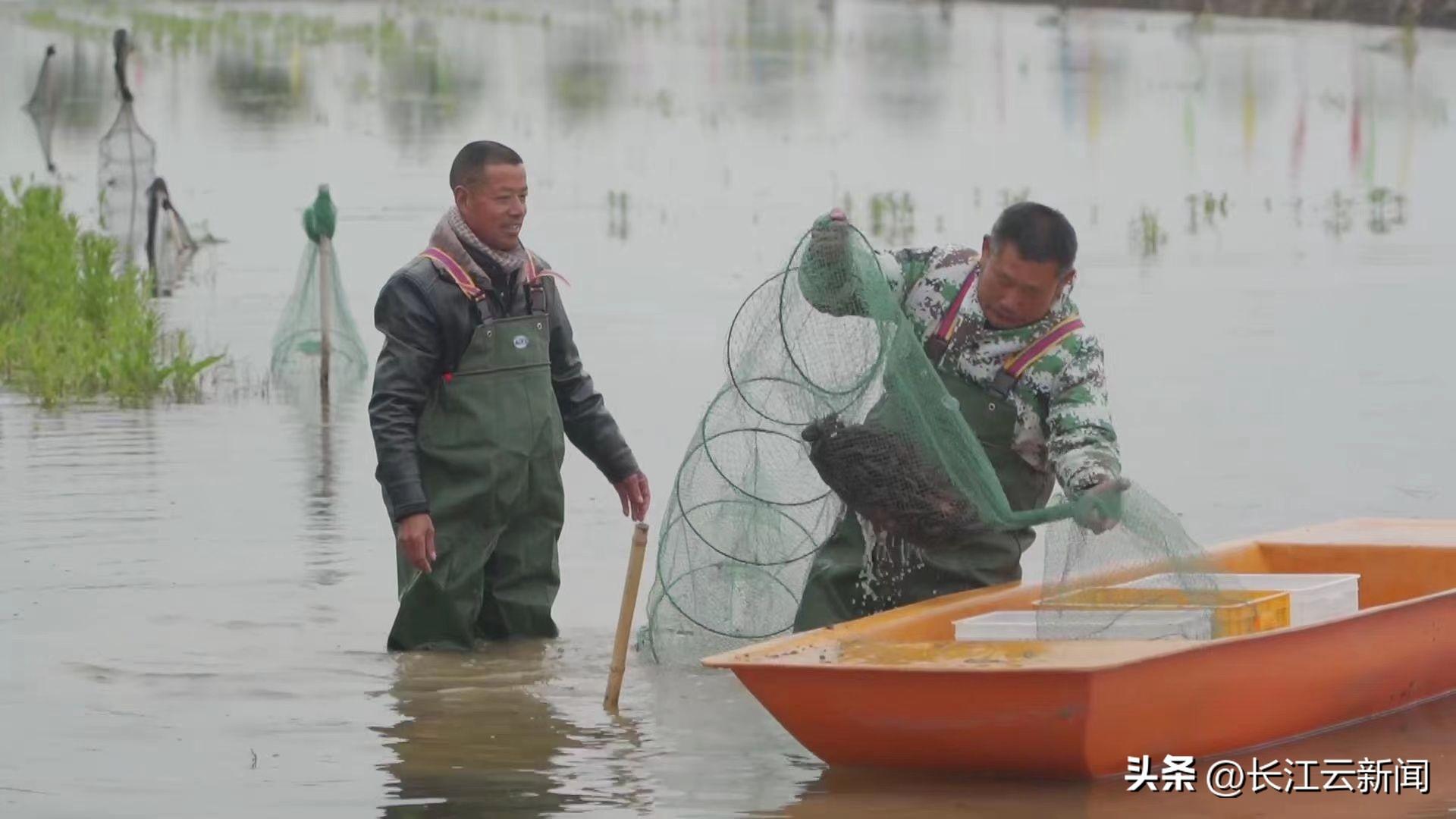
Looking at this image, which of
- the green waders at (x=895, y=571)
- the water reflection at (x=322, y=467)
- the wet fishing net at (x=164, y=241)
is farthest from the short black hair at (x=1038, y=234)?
the wet fishing net at (x=164, y=241)

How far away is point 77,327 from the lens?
575 inches

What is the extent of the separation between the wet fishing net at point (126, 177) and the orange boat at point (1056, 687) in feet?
33.3

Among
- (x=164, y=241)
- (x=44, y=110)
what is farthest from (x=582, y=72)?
(x=164, y=241)

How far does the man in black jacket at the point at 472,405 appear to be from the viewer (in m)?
8.11

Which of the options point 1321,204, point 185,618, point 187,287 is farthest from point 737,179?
point 185,618

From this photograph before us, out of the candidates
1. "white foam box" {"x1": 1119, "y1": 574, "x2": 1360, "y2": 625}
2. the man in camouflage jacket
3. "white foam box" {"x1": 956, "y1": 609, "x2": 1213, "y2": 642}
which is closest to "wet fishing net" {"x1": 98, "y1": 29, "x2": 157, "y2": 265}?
the man in camouflage jacket

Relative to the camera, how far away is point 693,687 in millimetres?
8344

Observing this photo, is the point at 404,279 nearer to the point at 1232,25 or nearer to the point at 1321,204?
the point at 1321,204

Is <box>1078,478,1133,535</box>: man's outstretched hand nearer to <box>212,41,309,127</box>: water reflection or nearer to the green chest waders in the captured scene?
the green chest waders

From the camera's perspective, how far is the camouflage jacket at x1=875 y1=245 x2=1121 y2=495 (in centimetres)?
741

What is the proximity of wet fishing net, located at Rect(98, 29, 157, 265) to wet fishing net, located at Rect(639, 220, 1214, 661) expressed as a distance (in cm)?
885

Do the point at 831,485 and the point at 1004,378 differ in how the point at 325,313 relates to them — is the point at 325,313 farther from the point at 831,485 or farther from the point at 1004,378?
the point at 1004,378

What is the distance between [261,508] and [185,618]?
6.58 ft

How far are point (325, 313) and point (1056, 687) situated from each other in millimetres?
7369
